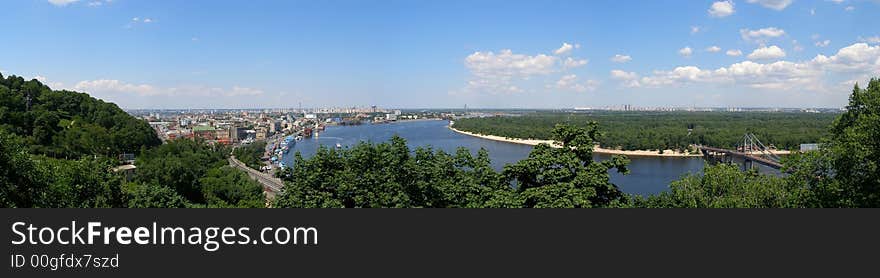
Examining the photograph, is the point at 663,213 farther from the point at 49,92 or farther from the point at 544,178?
the point at 49,92

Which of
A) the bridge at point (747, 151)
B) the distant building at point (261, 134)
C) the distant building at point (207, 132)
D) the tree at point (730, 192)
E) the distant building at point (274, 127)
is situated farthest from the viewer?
the distant building at point (274, 127)

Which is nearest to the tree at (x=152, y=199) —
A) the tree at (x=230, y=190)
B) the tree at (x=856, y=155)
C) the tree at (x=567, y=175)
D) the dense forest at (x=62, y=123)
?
the tree at (x=567, y=175)

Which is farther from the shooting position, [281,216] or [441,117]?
[441,117]

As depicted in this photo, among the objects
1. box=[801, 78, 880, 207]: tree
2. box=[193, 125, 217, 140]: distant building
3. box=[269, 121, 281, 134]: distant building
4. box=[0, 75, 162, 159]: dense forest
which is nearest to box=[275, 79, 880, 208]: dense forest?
box=[801, 78, 880, 207]: tree

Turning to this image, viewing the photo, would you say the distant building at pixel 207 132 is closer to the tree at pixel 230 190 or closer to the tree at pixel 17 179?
the tree at pixel 230 190

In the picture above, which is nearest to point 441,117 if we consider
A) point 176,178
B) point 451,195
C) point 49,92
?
point 49,92

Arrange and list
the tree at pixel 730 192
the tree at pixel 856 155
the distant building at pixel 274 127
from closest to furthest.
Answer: the tree at pixel 856 155 → the tree at pixel 730 192 → the distant building at pixel 274 127

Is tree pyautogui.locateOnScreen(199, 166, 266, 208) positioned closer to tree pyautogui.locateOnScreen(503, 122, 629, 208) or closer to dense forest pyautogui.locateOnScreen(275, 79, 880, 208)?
dense forest pyautogui.locateOnScreen(275, 79, 880, 208)

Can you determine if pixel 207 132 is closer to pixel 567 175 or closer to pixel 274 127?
pixel 274 127

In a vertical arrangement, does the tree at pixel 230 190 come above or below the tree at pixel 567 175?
below
